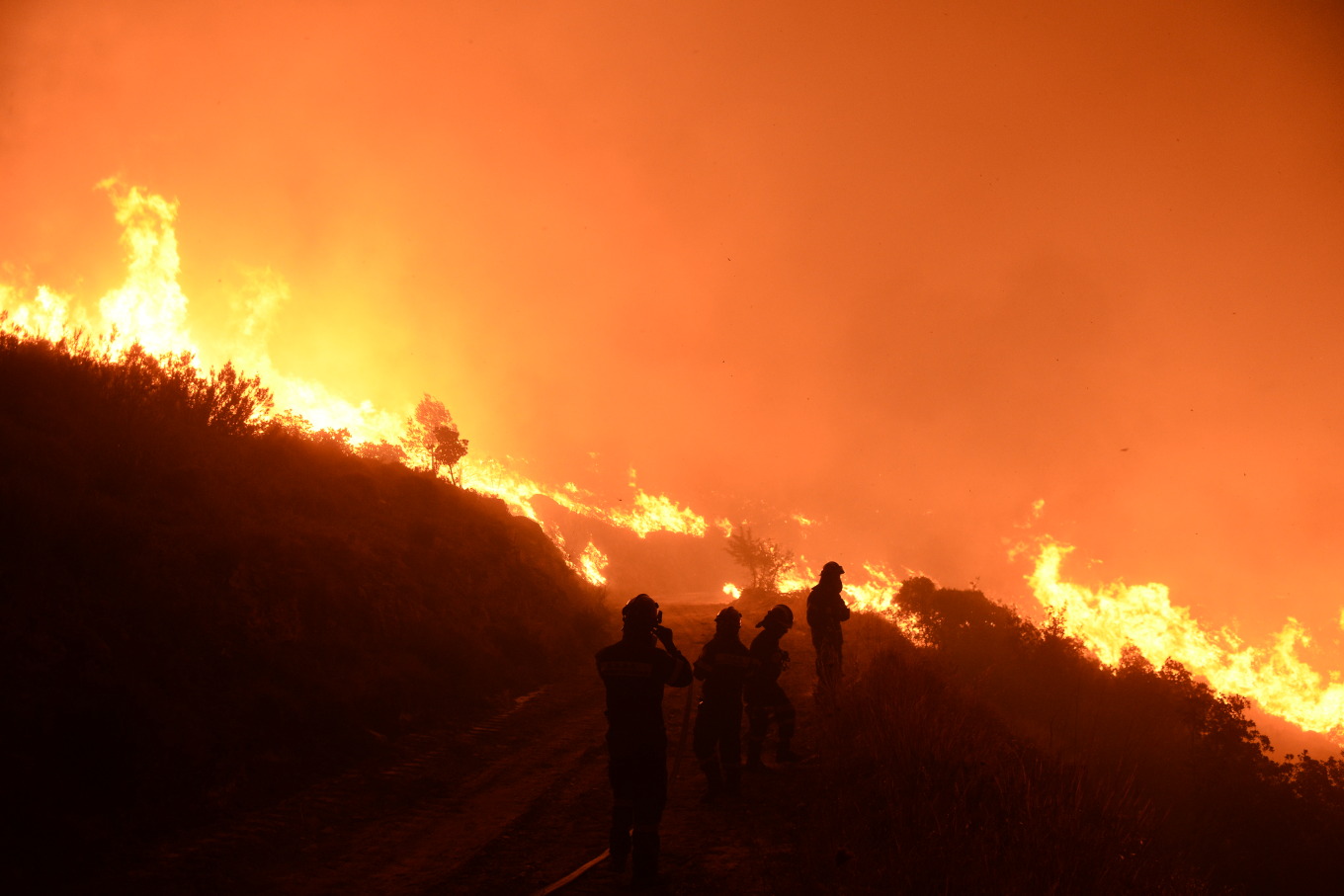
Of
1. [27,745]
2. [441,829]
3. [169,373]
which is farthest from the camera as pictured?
[169,373]

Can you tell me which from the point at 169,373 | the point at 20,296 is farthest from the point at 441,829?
the point at 20,296

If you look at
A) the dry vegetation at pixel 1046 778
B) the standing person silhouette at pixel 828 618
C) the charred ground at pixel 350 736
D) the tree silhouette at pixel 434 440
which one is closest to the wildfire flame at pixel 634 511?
the tree silhouette at pixel 434 440

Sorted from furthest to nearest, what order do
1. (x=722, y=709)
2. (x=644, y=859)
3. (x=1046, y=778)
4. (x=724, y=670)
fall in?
(x=724, y=670), (x=722, y=709), (x=1046, y=778), (x=644, y=859)

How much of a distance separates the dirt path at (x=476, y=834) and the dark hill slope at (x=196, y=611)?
82 centimetres

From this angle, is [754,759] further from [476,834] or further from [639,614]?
[639,614]

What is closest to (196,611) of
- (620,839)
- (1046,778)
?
(620,839)

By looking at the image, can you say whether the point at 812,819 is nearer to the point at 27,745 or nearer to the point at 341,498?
the point at 27,745

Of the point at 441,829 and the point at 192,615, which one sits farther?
the point at 192,615

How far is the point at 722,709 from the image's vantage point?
8.52 m

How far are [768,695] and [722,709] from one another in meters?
1.38

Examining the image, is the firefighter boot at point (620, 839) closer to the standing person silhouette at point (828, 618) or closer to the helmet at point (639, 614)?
the helmet at point (639, 614)

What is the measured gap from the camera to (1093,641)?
105ft

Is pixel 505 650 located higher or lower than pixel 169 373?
lower

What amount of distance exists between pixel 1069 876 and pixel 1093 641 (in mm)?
33112
